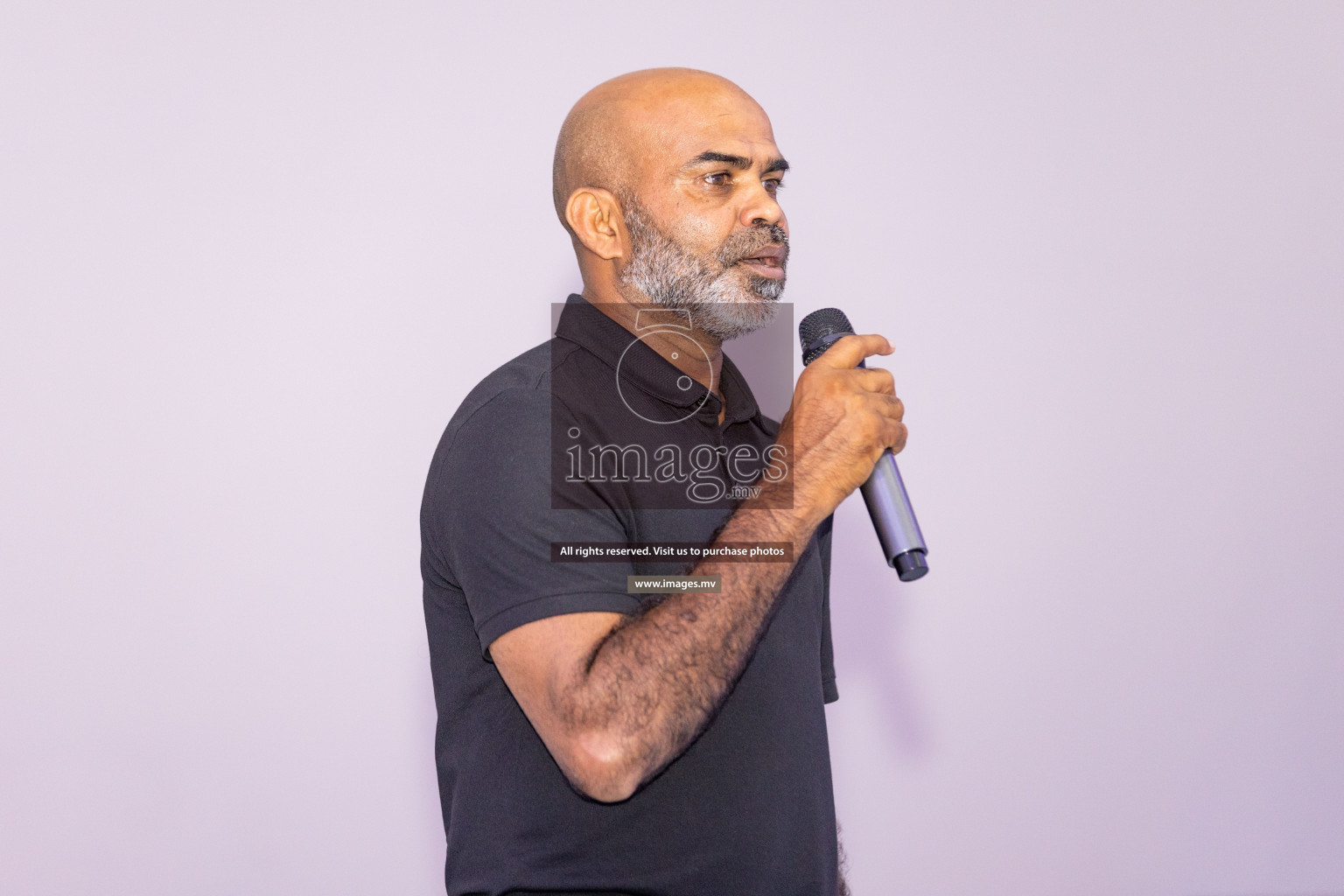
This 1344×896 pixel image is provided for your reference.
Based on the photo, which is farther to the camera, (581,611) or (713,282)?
(713,282)

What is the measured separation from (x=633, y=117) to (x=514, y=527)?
683 mm

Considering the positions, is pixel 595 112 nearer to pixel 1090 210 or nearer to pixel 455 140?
pixel 455 140

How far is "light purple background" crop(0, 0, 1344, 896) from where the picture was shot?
2146 mm

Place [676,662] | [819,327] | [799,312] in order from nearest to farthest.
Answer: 1. [676,662]
2. [819,327]
3. [799,312]

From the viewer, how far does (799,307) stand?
2.45 m

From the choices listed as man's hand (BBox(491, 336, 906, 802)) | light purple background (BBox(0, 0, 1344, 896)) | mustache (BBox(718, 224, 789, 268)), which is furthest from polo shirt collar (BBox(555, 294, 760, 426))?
light purple background (BBox(0, 0, 1344, 896))

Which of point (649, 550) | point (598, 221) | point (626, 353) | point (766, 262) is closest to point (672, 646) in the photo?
point (649, 550)

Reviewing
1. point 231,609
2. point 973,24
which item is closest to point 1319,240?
point 973,24

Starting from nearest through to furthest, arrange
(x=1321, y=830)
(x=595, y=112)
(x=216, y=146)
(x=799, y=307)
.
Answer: (x=595, y=112) < (x=216, y=146) < (x=799, y=307) < (x=1321, y=830)

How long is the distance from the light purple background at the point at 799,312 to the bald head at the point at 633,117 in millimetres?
792

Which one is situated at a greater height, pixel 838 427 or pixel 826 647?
pixel 838 427

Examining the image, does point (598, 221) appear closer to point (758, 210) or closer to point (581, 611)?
point (758, 210)

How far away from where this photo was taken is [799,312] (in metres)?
2.45

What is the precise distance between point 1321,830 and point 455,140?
9.19ft
